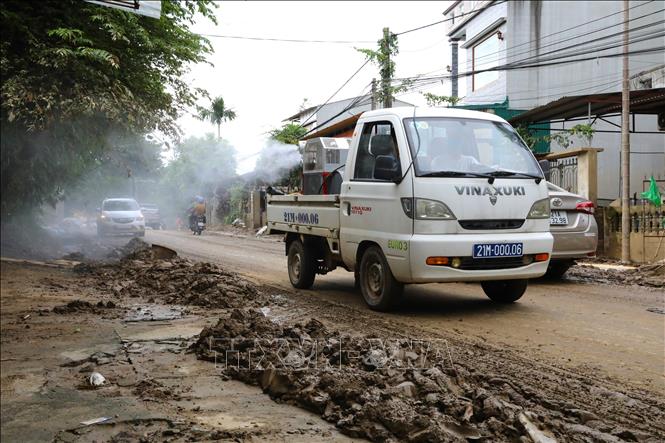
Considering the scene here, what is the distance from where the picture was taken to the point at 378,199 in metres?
6.64

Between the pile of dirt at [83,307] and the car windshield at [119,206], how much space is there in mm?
17279

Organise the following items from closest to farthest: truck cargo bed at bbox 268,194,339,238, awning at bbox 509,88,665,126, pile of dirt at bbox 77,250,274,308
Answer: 1. pile of dirt at bbox 77,250,274,308
2. truck cargo bed at bbox 268,194,339,238
3. awning at bbox 509,88,665,126

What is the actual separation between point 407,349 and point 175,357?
6.07 feet

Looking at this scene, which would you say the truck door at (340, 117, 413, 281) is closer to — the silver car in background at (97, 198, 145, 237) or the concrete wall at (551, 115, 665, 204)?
the concrete wall at (551, 115, 665, 204)

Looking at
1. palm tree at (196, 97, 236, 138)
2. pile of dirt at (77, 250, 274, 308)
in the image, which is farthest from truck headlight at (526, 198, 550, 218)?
palm tree at (196, 97, 236, 138)

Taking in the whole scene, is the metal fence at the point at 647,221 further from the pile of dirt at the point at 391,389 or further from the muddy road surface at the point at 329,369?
A: the pile of dirt at the point at 391,389

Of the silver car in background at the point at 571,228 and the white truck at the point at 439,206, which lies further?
the silver car in background at the point at 571,228

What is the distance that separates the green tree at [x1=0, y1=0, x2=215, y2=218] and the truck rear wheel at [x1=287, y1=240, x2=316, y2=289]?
317cm

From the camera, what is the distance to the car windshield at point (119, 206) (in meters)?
23.5

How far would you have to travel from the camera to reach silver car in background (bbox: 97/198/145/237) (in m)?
22.8

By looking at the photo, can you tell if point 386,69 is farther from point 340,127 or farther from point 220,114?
point 220,114

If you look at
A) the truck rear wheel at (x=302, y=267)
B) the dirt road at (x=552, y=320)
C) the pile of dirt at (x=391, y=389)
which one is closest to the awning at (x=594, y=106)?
the dirt road at (x=552, y=320)

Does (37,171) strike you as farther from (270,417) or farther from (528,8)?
(528,8)

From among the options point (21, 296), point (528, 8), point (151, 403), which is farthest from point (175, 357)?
point (528, 8)
